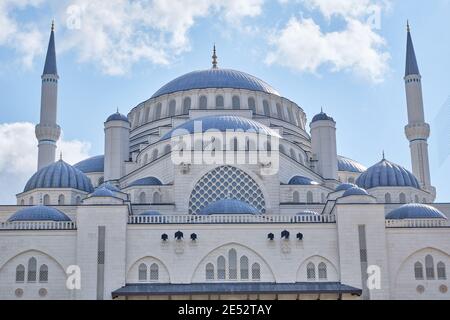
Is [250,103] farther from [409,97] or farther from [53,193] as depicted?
[53,193]

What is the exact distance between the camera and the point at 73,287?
39.6 meters

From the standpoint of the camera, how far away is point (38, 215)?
41781 mm

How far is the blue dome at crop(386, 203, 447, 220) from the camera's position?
139 feet

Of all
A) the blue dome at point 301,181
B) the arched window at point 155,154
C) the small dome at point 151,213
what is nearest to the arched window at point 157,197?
the small dome at point 151,213

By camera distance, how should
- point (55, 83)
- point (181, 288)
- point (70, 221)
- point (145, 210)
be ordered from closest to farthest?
point (181, 288)
point (70, 221)
point (145, 210)
point (55, 83)

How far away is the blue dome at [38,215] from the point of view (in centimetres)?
4162

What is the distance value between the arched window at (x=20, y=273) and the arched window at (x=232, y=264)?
9.63 meters

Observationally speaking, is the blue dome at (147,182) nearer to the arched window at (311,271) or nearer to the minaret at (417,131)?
the arched window at (311,271)

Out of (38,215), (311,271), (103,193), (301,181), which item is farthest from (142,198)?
(311,271)

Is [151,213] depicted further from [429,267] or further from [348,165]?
[348,165]

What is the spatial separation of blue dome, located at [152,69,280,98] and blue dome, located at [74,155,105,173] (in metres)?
5.88

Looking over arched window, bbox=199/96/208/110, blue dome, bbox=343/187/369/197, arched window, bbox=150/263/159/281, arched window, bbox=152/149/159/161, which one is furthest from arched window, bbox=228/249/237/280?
arched window, bbox=199/96/208/110
